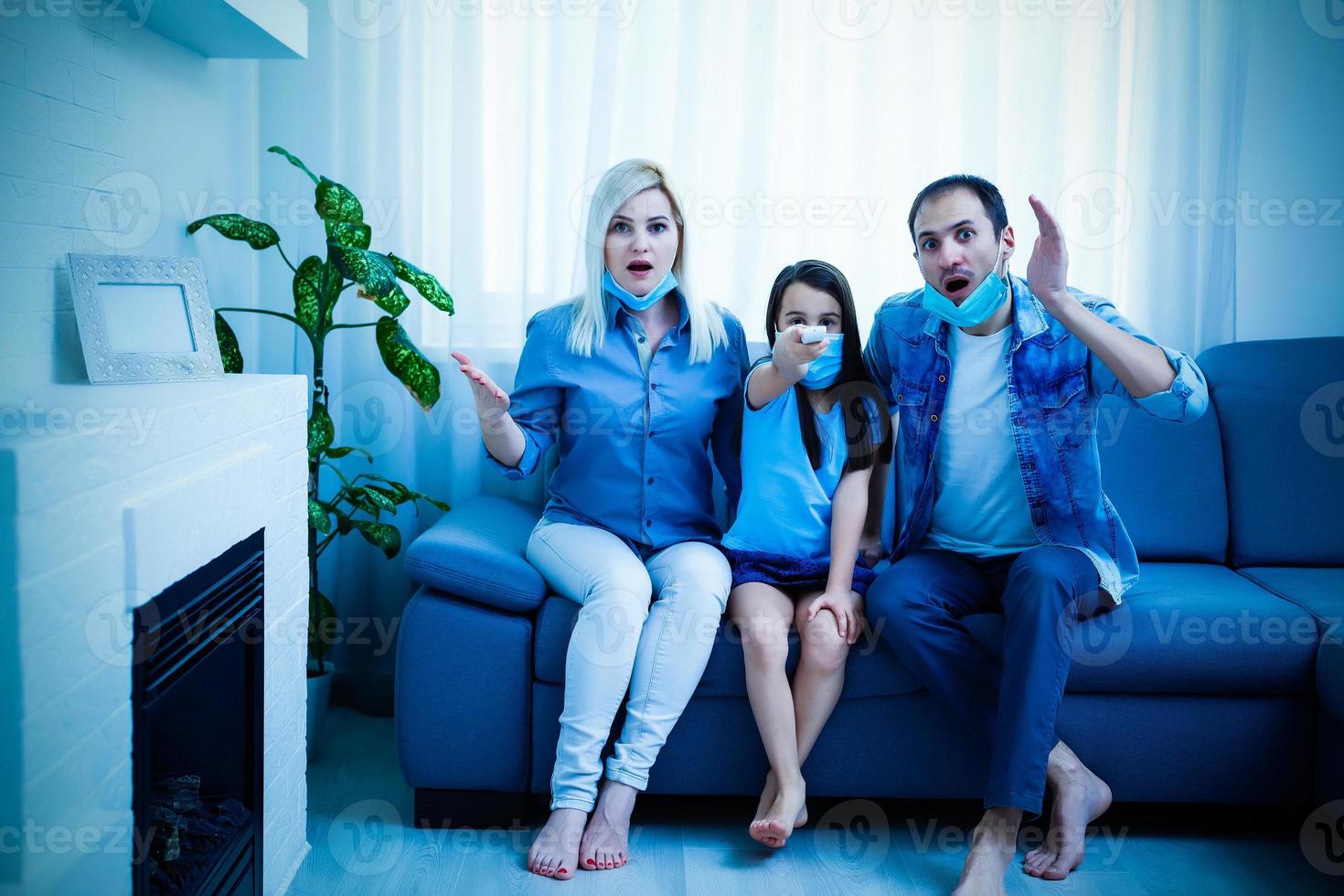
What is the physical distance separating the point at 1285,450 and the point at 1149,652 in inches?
32.7

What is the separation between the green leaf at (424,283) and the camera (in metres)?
2.12

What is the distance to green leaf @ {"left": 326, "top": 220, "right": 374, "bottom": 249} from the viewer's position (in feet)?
6.72

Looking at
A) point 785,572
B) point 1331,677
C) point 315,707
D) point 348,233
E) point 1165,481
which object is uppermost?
point 348,233

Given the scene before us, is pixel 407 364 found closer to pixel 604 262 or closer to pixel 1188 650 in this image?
pixel 604 262

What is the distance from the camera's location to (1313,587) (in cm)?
204

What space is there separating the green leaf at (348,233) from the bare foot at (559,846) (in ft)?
3.80

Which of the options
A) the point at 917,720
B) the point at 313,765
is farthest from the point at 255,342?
the point at 917,720

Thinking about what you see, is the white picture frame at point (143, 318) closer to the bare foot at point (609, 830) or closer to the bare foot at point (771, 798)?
the bare foot at point (609, 830)

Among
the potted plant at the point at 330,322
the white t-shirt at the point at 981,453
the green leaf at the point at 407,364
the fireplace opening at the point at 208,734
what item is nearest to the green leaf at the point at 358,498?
the potted plant at the point at 330,322

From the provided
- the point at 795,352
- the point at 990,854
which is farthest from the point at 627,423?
the point at 990,854

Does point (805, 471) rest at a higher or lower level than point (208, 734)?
higher

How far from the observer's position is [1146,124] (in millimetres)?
2551

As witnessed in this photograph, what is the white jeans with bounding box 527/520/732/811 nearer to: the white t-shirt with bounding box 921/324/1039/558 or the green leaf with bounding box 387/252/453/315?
the white t-shirt with bounding box 921/324/1039/558

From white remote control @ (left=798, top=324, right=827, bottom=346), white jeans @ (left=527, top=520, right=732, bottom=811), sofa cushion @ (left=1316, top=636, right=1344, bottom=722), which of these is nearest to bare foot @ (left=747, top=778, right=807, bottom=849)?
white jeans @ (left=527, top=520, right=732, bottom=811)
